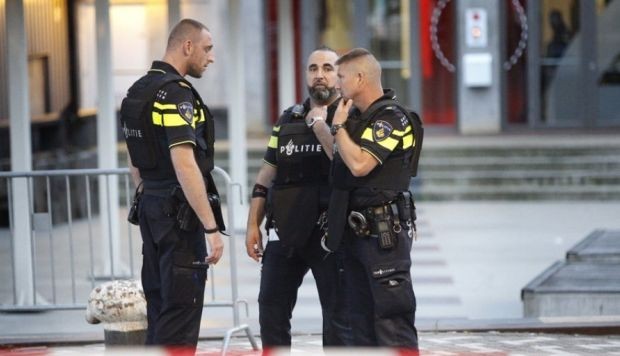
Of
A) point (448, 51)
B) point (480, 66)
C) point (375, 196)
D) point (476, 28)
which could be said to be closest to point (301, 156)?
point (375, 196)

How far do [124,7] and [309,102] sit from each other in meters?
16.3

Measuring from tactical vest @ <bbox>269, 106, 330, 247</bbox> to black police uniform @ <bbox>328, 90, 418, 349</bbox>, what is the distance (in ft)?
1.14

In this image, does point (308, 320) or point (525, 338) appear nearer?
point (525, 338)

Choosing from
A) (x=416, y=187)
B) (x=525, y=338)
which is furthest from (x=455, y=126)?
(x=525, y=338)

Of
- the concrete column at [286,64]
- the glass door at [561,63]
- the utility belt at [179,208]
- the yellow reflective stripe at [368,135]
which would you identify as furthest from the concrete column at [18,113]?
the glass door at [561,63]

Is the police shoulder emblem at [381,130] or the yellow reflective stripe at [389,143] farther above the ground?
the police shoulder emblem at [381,130]

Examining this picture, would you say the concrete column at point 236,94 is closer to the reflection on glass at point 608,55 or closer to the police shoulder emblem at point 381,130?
the reflection on glass at point 608,55

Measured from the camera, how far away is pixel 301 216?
7.51m

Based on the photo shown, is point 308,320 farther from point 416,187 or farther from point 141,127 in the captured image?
point 416,187

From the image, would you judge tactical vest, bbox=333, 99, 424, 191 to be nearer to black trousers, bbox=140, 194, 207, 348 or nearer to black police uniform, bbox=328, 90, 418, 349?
black police uniform, bbox=328, 90, 418, 349

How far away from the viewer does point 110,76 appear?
12742 millimetres

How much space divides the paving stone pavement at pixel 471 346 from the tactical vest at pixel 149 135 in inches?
80.7

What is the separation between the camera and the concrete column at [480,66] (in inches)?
903

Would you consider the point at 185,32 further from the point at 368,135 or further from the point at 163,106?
the point at 368,135
